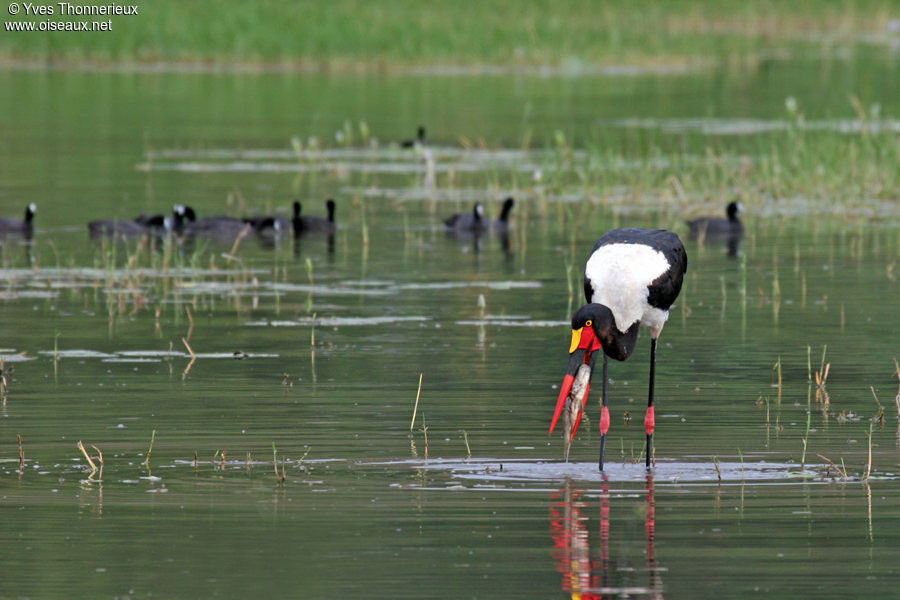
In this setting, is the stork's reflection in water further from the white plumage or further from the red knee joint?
the white plumage

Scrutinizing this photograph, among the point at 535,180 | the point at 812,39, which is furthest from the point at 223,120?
the point at 812,39

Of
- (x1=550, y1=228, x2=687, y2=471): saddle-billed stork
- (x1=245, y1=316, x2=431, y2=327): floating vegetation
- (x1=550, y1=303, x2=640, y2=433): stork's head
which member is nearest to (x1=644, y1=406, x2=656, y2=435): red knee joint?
(x1=550, y1=228, x2=687, y2=471): saddle-billed stork

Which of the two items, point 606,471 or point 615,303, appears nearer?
point 606,471

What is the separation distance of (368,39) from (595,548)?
5298cm

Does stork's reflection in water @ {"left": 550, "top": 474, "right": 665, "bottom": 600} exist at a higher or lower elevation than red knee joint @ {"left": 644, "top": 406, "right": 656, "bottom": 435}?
lower

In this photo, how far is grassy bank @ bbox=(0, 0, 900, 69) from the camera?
60125 mm

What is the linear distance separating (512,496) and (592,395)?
356 centimetres

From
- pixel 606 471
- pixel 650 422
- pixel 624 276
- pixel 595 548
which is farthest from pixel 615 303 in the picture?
pixel 595 548

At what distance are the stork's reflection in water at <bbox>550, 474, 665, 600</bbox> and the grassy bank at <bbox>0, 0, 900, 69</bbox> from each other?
50.2m

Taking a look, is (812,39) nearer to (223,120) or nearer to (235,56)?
(235,56)

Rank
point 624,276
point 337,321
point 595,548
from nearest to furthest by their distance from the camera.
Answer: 1. point 595,548
2. point 624,276
3. point 337,321

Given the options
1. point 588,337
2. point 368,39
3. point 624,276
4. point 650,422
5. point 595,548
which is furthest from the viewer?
point 368,39

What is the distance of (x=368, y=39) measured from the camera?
60719 mm

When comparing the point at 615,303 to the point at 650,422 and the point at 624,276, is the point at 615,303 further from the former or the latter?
the point at 650,422
